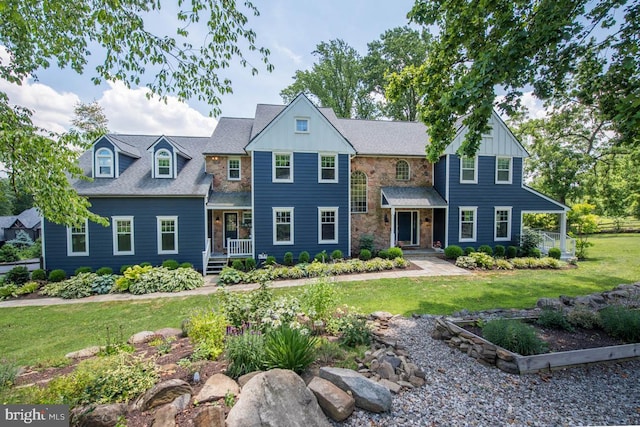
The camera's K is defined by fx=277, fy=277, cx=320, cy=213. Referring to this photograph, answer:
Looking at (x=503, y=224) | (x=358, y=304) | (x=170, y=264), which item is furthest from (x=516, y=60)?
(x=170, y=264)

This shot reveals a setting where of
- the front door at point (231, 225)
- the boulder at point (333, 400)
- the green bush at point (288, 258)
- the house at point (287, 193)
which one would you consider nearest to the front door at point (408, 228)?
the house at point (287, 193)

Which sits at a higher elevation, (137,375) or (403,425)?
(137,375)

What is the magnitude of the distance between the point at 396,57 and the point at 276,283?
1090 inches

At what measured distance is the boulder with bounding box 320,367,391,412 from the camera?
3.11 meters

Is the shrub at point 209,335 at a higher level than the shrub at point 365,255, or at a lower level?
higher

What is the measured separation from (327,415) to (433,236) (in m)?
15.1

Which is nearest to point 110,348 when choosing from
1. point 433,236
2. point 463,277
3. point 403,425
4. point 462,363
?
point 403,425

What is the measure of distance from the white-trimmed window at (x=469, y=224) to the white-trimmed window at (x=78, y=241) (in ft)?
60.6

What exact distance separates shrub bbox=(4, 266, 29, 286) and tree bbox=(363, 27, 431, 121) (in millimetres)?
28706

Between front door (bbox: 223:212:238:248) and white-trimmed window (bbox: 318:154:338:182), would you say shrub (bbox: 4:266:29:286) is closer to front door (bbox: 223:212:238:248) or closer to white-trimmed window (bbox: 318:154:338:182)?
A: front door (bbox: 223:212:238:248)

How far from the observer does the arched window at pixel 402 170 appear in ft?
53.0

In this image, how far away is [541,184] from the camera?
24266 millimetres

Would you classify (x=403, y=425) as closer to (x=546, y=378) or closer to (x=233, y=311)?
(x=546, y=378)

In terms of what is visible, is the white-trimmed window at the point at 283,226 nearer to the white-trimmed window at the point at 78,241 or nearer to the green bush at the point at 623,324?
the white-trimmed window at the point at 78,241
